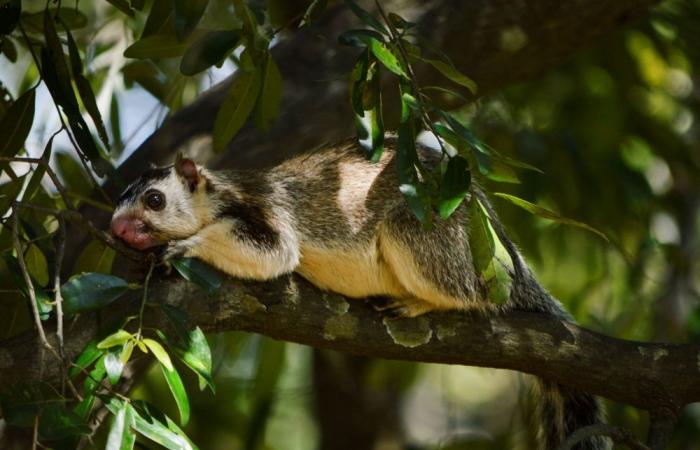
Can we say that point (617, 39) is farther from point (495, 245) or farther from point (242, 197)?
point (495, 245)

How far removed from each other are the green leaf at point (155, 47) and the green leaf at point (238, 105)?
282mm

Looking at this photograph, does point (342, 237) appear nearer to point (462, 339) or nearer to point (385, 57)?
point (462, 339)

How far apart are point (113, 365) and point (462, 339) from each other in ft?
5.78

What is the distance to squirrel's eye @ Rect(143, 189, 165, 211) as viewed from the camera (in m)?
4.58

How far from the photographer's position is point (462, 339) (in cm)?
442

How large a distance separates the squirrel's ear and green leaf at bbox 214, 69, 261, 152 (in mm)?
529

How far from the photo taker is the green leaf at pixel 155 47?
4.07 m

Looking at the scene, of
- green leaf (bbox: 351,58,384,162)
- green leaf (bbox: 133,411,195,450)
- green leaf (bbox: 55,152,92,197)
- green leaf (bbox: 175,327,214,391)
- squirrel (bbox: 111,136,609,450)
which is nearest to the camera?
green leaf (bbox: 133,411,195,450)

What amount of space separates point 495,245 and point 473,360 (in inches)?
36.7

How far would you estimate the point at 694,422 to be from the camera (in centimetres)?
712

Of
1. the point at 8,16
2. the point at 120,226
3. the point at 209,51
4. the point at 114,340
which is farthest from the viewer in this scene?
the point at 120,226

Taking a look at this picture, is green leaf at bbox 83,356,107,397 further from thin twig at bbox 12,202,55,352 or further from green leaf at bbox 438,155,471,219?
green leaf at bbox 438,155,471,219

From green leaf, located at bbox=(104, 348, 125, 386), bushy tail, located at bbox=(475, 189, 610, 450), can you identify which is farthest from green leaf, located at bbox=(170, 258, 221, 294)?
bushy tail, located at bbox=(475, 189, 610, 450)

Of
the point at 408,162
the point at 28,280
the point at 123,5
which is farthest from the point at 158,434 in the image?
the point at 123,5
